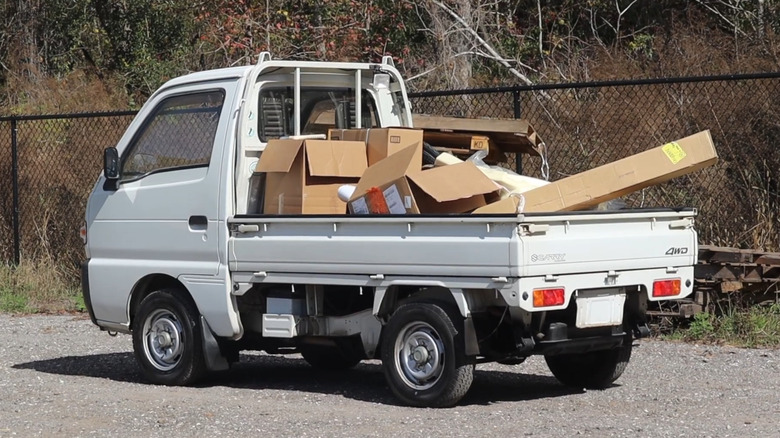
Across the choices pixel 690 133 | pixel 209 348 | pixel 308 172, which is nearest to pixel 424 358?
pixel 308 172

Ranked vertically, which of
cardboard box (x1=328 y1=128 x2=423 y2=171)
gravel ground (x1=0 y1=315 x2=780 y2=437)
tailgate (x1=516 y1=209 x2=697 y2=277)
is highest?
cardboard box (x1=328 y1=128 x2=423 y2=171)

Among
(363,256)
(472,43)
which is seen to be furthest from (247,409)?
(472,43)

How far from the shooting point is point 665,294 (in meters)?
8.65

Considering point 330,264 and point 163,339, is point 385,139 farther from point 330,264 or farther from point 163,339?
point 163,339

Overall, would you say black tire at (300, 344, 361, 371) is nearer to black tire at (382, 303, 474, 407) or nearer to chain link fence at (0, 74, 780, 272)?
black tire at (382, 303, 474, 407)

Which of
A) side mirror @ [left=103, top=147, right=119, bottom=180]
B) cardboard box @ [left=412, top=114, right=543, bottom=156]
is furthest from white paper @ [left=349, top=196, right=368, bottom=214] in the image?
side mirror @ [left=103, top=147, right=119, bottom=180]

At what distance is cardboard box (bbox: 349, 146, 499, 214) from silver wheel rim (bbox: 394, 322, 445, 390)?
77cm

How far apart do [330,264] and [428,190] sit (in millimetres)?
886

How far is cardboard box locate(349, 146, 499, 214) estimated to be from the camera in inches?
327

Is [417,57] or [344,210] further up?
[417,57]

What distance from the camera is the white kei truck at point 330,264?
8.05 meters

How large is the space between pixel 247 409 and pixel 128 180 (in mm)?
2458

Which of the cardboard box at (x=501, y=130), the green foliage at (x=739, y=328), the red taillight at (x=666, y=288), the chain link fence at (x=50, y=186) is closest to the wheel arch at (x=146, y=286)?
the cardboard box at (x=501, y=130)

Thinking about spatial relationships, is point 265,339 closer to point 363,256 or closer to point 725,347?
point 363,256
